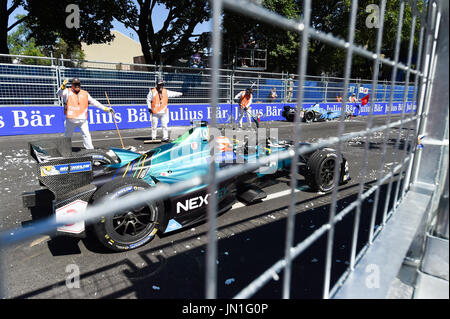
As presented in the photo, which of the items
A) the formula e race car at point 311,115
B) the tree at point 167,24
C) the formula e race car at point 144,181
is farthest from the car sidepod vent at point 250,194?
the tree at point 167,24

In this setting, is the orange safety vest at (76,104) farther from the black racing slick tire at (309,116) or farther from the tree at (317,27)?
the black racing slick tire at (309,116)

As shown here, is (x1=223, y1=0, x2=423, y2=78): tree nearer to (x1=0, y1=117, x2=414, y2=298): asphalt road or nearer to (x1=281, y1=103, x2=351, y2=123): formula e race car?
(x1=281, y1=103, x2=351, y2=123): formula e race car

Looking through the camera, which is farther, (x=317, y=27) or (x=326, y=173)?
(x=317, y=27)

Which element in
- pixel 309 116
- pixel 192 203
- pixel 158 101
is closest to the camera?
pixel 192 203

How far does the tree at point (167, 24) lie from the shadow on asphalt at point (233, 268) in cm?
1647

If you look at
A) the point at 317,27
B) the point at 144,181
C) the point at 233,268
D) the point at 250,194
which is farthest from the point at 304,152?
the point at 317,27

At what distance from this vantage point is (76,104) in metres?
7.07

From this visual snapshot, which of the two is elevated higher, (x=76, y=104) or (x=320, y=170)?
(x=76, y=104)

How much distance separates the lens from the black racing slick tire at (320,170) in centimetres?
460

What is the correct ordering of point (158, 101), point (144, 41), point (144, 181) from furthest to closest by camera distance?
point (144, 41)
point (158, 101)
point (144, 181)

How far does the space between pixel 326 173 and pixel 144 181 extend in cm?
297

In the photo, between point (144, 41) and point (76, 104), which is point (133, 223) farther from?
point (144, 41)

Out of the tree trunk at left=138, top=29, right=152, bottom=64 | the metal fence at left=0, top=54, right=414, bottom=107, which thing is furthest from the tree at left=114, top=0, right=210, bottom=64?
the metal fence at left=0, top=54, right=414, bottom=107

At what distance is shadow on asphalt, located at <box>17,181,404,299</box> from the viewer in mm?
2359
